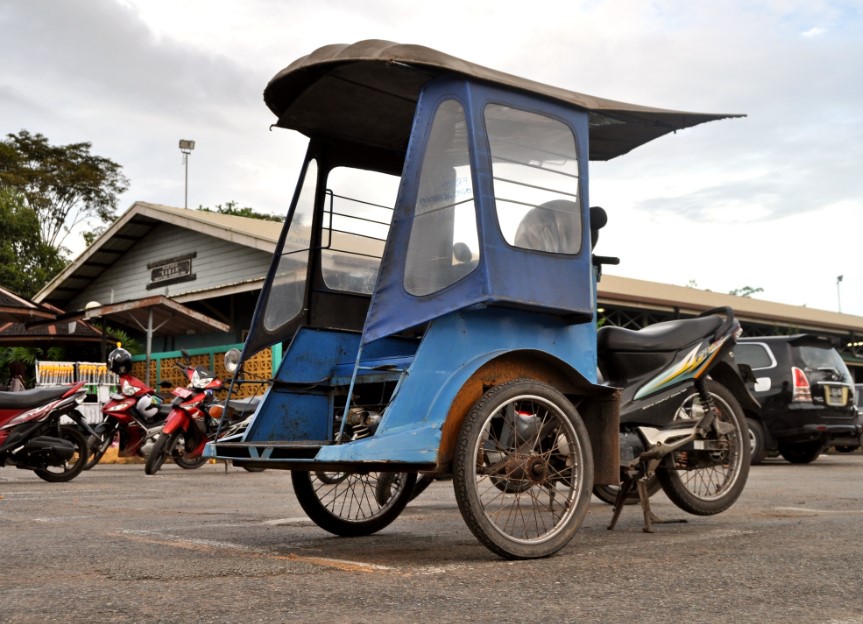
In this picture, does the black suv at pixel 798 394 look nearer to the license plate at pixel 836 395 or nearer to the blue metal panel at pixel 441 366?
the license plate at pixel 836 395

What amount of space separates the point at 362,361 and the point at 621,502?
5.95 ft

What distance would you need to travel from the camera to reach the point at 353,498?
6.59 meters

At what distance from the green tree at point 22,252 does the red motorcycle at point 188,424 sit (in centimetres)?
2471

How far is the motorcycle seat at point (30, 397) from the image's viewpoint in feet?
38.8

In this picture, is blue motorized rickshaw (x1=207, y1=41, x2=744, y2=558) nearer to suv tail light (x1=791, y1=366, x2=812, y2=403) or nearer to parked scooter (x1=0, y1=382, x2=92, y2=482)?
parked scooter (x1=0, y1=382, x2=92, y2=482)

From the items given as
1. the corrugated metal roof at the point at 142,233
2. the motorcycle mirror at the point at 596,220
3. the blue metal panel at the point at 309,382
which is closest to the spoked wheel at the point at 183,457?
the corrugated metal roof at the point at 142,233

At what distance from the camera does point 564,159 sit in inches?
225

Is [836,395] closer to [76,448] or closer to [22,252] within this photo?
[76,448]

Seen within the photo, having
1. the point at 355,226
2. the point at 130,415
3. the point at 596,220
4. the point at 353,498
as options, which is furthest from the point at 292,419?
the point at 130,415

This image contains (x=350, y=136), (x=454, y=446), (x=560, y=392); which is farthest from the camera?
(x=350, y=136)

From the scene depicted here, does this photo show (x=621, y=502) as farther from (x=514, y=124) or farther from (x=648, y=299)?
(x=648, y=299)

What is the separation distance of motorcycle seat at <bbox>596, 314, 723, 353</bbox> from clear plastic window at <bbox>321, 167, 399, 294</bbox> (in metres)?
1.57

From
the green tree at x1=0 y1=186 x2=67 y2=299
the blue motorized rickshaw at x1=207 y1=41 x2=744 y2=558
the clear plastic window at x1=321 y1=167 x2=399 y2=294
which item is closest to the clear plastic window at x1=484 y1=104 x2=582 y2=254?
the blue motorized rickshaw at x1=207 y1=41 x2=744 y2=558

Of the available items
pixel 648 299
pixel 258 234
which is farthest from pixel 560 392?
pixel 648 299
